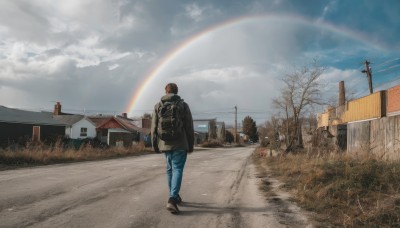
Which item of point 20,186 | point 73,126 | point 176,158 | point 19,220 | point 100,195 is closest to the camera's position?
point 19,220

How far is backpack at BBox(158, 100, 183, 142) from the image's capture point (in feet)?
18.0

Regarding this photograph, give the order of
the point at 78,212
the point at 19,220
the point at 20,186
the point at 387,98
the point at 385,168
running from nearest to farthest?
the point at 19,220 < the point at 78,212 < the point at 385,168 < the point at 20,186 < the point at 387,98

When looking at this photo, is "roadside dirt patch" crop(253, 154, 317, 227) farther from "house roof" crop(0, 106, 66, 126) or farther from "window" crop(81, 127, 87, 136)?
"window" crop(81, 127, 87, 136)

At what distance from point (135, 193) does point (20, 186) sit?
97.8 inches

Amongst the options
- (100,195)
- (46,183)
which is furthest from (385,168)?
(46,183)

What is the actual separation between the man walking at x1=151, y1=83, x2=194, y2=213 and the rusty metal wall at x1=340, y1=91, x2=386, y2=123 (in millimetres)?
18468

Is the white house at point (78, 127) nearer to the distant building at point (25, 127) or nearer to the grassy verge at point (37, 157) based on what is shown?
the distant building at point (25, 127)

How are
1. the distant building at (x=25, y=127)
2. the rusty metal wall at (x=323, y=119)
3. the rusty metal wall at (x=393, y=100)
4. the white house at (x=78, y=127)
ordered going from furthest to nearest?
the white house at (x=78, y=127) < the rusty metal wall at (x=323, y=119) < the distant building at (x=25, y=127) < the rusty metal wall at (x=393, y=100)

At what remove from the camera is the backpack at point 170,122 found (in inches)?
216

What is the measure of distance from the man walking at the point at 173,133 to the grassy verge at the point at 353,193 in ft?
6.41

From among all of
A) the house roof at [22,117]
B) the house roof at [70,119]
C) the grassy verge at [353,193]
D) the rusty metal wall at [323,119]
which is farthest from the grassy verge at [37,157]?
the house roof at [70,119]

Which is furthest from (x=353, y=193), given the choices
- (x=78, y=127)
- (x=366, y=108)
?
(x=78, y=127)

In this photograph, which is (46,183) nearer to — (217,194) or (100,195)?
(100,195)

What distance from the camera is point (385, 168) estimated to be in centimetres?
703
